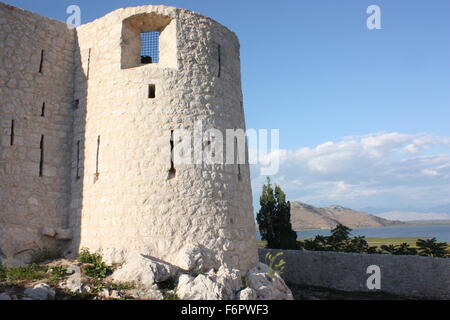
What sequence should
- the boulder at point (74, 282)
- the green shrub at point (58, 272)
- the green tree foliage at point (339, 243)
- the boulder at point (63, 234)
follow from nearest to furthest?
1. the boulder at point (74, 282)
2. the green shrub at point (58, 272)
3. the boulder at point (63, 234)
4. the green tree foliage at point (339, 243)

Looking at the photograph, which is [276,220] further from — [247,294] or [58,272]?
[58,272]

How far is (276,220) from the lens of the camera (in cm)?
2373

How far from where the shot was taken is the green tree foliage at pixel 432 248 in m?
17.4

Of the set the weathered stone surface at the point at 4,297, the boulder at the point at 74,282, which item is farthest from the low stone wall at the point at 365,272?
the weathered stone surface at the point at 4,297

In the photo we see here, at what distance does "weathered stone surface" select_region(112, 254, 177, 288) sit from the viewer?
879 centimetres

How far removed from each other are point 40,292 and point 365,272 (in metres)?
13.5

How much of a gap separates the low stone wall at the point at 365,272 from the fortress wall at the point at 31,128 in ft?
38.5

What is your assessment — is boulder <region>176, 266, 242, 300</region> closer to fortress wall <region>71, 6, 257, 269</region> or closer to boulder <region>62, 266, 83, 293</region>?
fortress wall <region>71, 6, 257, 269</region>

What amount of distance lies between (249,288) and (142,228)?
3.27m

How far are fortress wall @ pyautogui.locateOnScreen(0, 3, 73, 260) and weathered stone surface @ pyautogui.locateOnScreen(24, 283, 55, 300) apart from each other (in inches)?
114

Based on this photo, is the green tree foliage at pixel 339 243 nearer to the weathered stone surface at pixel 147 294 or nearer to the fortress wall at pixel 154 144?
the fortress wall at pixel 154 144
